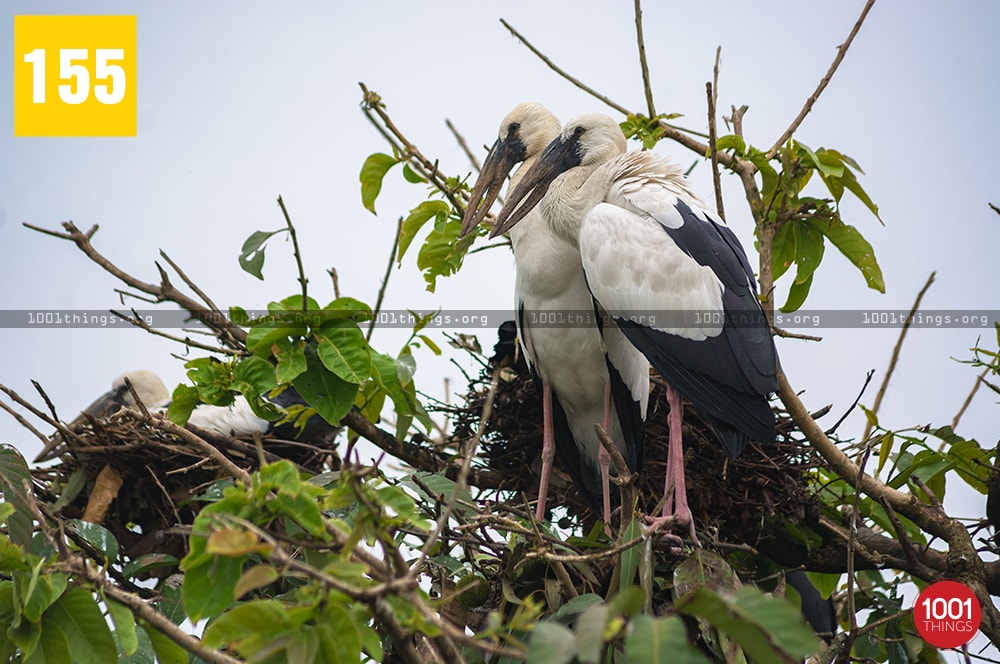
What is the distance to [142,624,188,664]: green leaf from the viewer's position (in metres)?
2.47

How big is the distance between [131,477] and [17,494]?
1871 mm

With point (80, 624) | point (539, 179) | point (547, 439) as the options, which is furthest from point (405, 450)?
point (80, 624)

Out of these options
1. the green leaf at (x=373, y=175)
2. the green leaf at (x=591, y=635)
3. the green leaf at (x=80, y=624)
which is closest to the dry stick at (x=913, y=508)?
the green leaf at (x=373, y=175)

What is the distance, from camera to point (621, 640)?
8.55ft

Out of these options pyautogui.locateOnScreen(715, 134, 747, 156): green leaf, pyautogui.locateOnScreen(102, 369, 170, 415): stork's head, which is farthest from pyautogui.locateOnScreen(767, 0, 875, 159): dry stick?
pyautogui.locateOnScreen(102, 369, 170, 415): stork's head

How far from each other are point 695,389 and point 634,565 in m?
0.98

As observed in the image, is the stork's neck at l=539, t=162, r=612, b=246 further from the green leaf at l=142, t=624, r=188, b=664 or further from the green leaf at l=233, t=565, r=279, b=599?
the green leaf at l=233, t=565, r=279, b=599

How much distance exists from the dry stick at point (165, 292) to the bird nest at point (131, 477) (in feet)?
1.60

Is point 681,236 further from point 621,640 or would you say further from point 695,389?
point 621,640

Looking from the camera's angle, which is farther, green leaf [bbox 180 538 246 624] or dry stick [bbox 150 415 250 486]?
dry stick [bbox 150 415 250 486]

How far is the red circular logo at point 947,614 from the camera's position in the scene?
319 cm

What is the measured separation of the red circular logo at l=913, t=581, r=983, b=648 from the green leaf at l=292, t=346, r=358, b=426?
191 cm

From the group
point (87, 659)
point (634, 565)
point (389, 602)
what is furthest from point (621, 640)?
point (87, 659)

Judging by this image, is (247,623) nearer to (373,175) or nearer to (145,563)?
(145,563)
